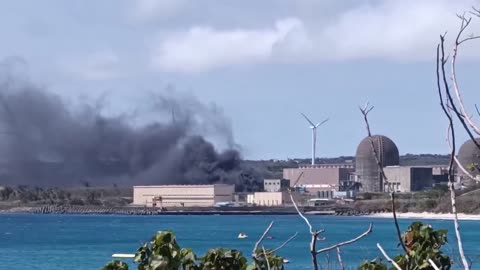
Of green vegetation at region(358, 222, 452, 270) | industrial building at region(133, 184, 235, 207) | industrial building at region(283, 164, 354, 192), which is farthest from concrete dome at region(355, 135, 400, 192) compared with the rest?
green vegetation at region(358, 222, 452, 270)

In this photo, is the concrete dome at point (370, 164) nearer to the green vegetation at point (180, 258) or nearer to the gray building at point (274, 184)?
the gray building at point (274, 184)

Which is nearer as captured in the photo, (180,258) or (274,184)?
(180,258)

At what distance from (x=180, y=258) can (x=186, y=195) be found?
158851mm

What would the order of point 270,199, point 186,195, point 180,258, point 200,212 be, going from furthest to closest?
point 186,195 < point 270,199 < point 200,212 < point 180,258

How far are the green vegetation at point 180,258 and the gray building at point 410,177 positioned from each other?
145 meters

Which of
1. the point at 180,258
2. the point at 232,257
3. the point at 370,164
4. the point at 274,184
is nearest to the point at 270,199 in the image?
the point at 370,164

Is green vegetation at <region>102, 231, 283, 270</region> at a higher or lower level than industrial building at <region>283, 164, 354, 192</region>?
lower

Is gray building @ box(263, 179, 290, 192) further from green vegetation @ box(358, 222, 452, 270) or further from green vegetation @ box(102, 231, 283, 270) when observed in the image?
green vegetation @ box(102, 231, 283, 270)

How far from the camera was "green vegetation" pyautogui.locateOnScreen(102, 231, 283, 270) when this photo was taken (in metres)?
8.77

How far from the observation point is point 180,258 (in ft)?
29.1

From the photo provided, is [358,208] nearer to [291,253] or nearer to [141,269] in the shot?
[291,253]

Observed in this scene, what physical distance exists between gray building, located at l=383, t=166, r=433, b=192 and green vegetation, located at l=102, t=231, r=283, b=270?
144991 mm

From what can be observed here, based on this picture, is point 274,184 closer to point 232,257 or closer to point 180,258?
point 232,257

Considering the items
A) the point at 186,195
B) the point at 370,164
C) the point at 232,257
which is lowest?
the point at 232,257
